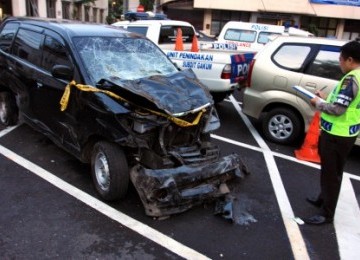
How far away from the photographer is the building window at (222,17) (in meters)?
35.2

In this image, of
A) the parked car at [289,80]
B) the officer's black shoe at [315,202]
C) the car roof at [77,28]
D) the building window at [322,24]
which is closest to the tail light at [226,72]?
the parked car at [289,80]

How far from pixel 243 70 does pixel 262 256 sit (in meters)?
4.60

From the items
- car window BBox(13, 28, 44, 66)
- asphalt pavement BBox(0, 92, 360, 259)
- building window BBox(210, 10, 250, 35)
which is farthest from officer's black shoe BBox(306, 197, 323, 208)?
building window BBox(210, 10, 250, 35)

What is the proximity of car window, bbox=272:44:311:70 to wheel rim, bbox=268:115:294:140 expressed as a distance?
827 millimetres

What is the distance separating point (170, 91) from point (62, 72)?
48.3 inches

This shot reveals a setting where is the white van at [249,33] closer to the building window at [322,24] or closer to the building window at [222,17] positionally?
the building window at [222,17]

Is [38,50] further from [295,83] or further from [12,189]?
[295,83]

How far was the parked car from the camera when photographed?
6.07 metres

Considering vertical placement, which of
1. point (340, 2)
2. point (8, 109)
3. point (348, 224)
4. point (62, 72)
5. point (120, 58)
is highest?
point (340, 2)

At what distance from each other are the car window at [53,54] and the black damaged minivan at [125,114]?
0.01 metres

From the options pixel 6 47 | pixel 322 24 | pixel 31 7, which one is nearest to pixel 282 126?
pixel 6 47

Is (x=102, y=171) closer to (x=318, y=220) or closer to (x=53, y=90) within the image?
(x=53, y=90)

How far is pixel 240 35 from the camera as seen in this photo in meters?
15.2

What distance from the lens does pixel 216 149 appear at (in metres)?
4.47
